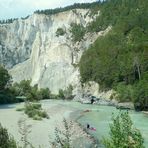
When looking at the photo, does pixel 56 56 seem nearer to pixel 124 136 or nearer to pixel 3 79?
pixel 3 79

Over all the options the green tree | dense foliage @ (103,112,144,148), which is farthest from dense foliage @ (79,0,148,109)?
dense foliage @ (103,112,144,148)

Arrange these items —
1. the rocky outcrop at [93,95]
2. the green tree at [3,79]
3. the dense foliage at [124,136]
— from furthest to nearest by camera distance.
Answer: the green tree at [3,79] → the rocky outcrop at [93,95] → the dense foliage at [124,136]

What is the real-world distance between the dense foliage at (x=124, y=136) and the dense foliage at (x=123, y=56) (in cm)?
7734

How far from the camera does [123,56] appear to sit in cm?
11744

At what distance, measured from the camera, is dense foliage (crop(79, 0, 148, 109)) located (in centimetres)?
10934

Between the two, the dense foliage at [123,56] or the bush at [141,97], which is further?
the dense foliage at [123,56]

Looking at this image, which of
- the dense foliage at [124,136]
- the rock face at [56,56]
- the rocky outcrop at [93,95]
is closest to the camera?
the dense foliage at [124,136]

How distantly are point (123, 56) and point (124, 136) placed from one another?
347 ft

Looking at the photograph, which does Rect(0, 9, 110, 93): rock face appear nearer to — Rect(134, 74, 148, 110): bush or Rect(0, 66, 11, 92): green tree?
Rect(0, 66, 11, 92): green tree

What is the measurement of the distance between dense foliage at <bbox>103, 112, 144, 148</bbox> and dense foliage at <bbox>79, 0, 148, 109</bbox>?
77339 mm

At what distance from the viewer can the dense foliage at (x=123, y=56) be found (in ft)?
359

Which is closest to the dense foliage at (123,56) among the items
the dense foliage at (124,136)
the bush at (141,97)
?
the bush at (141,97)

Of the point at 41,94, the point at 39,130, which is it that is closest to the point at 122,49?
the point at 41,94

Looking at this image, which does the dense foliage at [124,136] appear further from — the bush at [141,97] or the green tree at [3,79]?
the green tree at [3,79]
